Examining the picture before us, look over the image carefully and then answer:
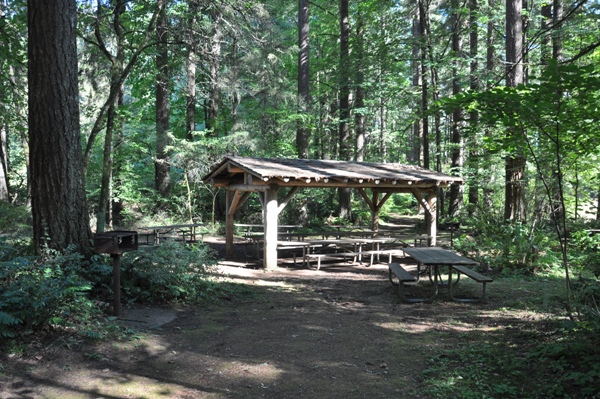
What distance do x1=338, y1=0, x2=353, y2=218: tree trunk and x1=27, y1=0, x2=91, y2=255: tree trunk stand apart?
1444cm

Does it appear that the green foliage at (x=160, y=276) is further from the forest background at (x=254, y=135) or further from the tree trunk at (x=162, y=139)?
the tree trunk at (x=162, y=139)

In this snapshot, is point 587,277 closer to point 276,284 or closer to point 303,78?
point 276,284

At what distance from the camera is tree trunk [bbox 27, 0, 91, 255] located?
20.0 feet

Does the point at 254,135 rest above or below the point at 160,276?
above

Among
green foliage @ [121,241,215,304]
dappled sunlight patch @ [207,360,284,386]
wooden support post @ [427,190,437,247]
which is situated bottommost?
dappled sunlight patch @ [207,360,284,386]

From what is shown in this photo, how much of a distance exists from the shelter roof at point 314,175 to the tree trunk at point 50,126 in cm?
508

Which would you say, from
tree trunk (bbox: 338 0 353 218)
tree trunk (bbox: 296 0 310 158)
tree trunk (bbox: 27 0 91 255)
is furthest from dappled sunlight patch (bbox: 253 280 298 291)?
tree trunk (bbox: 338 0 353 218)

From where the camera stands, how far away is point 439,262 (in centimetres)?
773

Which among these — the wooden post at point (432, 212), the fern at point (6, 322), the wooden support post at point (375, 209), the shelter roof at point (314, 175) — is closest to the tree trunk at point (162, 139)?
the shelter roof at point (314, 175)

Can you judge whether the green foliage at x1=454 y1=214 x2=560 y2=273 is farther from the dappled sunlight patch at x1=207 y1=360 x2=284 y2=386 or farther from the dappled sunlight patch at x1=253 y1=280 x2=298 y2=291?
the dappled sunlight patch at x1=207 y1=360 x2=284 y2=386

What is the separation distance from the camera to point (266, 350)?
5.20m

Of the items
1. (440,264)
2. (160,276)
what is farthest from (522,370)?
(160,276)

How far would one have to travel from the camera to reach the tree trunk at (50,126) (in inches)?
239

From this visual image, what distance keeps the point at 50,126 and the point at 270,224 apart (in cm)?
623
